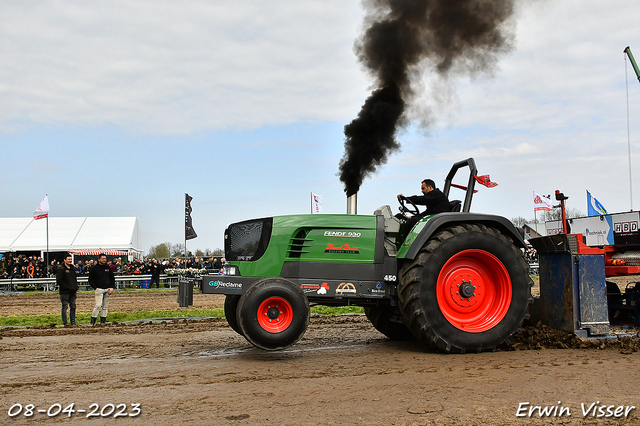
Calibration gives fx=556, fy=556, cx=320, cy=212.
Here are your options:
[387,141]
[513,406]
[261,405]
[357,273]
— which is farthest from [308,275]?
[387,141]

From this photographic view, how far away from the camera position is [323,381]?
209 inches

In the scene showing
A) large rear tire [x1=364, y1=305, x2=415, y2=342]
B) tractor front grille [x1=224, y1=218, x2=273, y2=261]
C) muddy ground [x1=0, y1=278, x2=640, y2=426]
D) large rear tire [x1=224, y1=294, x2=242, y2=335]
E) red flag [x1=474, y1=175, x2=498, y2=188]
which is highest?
red flag [x1=474, y1=175, x2=498, y2=188]

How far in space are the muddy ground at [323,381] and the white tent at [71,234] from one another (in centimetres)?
2793

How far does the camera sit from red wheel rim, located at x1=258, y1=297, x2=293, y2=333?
6172 millimetres

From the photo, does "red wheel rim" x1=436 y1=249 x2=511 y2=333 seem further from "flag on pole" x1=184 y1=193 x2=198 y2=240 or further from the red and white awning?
the red and white awning

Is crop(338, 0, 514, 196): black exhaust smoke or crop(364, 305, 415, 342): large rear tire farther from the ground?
crop(338, 0, 514, 196): black exhaust smoke

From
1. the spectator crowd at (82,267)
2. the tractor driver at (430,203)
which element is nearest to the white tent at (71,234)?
the spectator crowd at (82,267)

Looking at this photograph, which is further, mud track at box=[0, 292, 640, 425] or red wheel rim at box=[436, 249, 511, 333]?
red wheel rim at box=[436, 249, 511, 333]

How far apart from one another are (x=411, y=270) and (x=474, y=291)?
3.16 ft

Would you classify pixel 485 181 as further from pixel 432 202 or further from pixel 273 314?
pixel 273 314

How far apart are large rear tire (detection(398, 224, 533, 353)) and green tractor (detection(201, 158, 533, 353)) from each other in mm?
12

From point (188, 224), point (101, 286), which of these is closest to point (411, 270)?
point (101, 286)

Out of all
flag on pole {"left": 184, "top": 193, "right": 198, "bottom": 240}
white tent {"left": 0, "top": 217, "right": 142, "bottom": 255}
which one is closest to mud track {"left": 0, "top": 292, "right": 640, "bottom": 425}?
flag on pole {"left": 184, "top": 193, "right": 198, "bottom": 240}

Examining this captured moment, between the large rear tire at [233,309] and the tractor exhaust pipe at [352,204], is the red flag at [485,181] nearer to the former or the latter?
the tractor exhaust pipe at [352,204]
